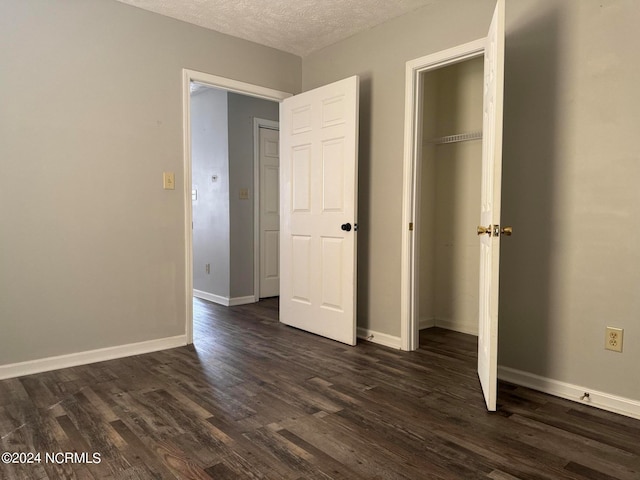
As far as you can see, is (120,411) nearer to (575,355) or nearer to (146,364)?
(146,364)

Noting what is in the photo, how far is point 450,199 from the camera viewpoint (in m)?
3.93

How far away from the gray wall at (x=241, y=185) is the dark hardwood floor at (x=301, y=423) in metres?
1.94

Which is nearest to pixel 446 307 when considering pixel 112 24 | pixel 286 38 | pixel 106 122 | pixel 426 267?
pixel 426 267

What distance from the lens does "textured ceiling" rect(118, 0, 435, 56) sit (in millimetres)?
2965

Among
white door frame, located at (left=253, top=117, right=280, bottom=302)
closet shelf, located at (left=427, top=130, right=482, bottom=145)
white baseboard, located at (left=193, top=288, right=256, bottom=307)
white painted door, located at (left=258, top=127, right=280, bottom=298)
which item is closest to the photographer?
closet shelf, located at (left=427, top=130, right=482, bottom=145)

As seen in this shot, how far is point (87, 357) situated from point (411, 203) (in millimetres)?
2468

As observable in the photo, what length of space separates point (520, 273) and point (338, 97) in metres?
1.84

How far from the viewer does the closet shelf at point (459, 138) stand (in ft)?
12.0

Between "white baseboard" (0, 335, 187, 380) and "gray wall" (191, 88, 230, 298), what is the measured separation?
1.62 meters

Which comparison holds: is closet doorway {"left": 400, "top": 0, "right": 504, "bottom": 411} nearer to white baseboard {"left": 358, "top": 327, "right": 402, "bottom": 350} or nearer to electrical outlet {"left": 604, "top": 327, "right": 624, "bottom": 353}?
white baseboard {"left": 358, "top": 327, "right": 402, "bottom": 350}

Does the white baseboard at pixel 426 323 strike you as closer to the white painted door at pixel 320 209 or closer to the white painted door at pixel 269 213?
the white painted door at pixel 320 209

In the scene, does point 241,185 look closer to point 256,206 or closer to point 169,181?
point 256,206

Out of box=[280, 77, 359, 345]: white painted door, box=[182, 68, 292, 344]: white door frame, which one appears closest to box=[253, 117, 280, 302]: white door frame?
box=[280, 77, 359, 345]: white painted door

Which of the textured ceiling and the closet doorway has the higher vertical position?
the textured ceiling
